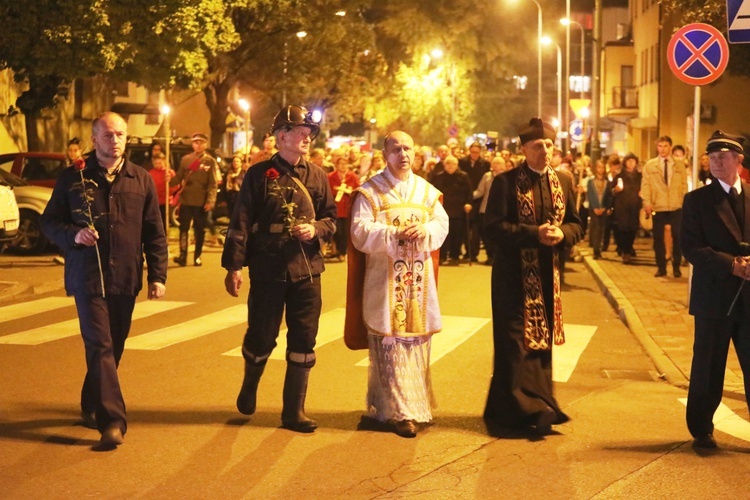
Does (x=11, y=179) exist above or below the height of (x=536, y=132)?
below

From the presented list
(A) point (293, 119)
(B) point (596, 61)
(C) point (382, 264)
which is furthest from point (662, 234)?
(B) point (596, 61)

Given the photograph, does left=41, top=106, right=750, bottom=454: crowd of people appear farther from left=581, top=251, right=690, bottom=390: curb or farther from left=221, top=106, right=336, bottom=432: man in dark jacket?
left=581, top=251, right=690, bottom=390: curb

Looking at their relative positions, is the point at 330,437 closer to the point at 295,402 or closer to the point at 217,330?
the point at 295,402

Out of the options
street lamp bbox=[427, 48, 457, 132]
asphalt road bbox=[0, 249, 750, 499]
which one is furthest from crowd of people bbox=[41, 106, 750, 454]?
street lamp bbox=[427, 48, 457, 132]

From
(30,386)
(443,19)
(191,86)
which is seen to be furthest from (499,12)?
(30,386)

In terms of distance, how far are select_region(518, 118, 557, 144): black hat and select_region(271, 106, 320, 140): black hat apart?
52.6 inches

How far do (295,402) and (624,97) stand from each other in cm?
5784

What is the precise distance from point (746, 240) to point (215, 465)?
11.2 ft

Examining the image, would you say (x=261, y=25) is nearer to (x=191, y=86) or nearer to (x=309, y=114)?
(x=191, y=86)

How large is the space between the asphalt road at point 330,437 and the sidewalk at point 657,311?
0.81ft

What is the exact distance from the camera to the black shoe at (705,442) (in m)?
7.52

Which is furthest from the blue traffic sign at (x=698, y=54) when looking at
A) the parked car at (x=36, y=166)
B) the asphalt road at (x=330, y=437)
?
the parked car at (x=36, y=166)

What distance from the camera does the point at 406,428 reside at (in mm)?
7758

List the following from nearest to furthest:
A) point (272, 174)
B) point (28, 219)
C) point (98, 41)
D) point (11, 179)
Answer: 1. point (272, 174)
2. point (28, 219)
3. point (11, 179)
4. point (98, 41)
